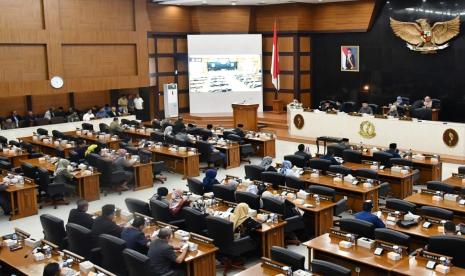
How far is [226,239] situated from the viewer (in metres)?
9.05

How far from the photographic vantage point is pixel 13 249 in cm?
854

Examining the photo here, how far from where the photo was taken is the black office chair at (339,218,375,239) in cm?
838

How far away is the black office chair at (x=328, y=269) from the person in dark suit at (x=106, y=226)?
3.46 m

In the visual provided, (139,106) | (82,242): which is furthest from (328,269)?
(139,106)

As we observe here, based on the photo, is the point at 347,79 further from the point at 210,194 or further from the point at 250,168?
the point at 210,194

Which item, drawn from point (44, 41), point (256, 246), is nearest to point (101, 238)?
point (256, 246)

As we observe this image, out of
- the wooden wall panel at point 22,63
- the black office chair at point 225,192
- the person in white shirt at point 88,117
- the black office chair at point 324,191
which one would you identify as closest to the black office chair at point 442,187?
the black office chair at point 324,191

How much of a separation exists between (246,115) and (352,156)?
7.90 m

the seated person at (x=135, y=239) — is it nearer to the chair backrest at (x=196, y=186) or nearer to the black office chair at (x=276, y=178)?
the chair backrest at (x=196, y=186)

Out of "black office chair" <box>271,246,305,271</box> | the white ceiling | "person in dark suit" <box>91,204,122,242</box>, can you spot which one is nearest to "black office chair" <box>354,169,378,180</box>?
"black office chair" <box>271,246,305,271</box>

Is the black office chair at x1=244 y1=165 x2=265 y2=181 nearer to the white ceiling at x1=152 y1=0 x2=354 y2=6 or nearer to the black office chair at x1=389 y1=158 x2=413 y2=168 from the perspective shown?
the black office chair at x1=389 y1=158 x2=413 y2=168

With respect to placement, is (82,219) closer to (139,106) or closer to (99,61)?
(99,61)

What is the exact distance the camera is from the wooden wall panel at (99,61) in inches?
900

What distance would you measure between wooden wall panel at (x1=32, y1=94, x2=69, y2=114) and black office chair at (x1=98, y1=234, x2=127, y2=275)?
1736 cm
